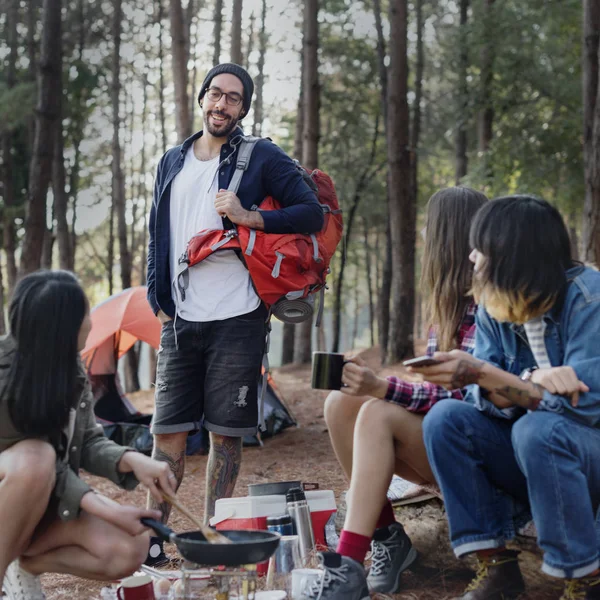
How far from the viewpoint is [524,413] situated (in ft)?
8.66

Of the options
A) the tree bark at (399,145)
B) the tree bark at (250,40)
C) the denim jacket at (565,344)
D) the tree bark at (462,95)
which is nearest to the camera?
the denim jacket at (565,344)

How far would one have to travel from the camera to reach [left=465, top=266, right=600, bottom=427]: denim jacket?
2381 mm

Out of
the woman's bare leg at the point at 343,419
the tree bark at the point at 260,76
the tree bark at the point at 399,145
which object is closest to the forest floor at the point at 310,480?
the woman's bare leg at the point at 343,419

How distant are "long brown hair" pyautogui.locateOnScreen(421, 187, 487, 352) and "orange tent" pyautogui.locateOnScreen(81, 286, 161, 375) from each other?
4968 mm

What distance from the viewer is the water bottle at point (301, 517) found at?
3.23 m

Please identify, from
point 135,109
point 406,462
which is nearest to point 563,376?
point 406,462

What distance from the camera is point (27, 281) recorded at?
2.52 metres

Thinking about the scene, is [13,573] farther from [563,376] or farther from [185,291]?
[563,376]

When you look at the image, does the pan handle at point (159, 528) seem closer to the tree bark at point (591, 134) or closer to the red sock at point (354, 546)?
the red sock at point (354, 546)

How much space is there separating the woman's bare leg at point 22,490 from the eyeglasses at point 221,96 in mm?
1974

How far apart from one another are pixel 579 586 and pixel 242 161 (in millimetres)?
2342

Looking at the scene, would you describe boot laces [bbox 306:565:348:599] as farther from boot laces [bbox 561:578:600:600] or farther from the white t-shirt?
the white t-shirt

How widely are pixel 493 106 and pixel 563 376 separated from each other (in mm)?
10925

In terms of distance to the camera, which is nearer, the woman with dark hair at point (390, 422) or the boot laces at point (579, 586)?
the boot laces at point (579, 586)
